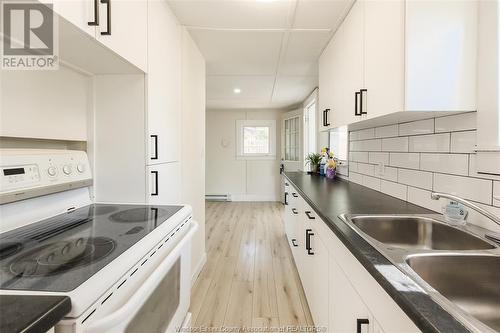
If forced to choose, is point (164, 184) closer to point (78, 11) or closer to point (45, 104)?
point (45, 104)

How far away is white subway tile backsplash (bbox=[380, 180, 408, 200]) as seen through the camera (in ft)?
5.23

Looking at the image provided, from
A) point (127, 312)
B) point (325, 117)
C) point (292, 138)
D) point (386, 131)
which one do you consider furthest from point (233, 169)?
point (127, 312)

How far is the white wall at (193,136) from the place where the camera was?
2.11 metres

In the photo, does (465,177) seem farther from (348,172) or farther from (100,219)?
(100,219)

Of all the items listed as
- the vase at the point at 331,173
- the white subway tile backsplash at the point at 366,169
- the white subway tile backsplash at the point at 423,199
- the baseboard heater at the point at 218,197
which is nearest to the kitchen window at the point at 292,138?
the baseboard heater at the point at 218,197

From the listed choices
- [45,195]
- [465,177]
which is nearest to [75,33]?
[45,195]

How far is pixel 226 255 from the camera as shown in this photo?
113 inches

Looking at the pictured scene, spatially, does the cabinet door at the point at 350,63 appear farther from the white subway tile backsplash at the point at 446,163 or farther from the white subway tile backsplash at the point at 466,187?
the white subway tile backsplash at the point at 466,187

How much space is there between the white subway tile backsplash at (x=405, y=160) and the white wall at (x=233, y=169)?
14.3 feet

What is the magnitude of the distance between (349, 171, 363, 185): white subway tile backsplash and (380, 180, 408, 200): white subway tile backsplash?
1.28 feet

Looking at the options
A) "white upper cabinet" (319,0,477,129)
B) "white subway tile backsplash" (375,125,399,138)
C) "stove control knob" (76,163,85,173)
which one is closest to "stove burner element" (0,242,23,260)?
"stove control knob" (76,163,85,173)

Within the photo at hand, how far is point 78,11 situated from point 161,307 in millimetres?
1119

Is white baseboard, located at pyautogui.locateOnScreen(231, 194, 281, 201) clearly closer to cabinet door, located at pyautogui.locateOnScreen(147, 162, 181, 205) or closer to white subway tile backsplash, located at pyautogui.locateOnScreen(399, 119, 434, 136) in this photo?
cabinet door, located at pyautogui.locateOnScreen(147, 162, 181, 205)

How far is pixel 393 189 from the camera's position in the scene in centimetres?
171
